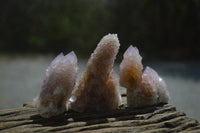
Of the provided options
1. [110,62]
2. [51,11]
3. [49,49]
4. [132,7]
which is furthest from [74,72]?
[51,11]

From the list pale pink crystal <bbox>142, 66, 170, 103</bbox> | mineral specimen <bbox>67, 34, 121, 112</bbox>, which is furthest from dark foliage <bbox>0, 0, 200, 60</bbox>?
mineral specimen <bbox>67, 34, 121, 112</bbox>

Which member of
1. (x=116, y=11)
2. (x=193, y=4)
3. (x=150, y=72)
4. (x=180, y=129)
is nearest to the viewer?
(x=180, y=129)

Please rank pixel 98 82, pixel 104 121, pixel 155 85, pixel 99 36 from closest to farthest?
pixel 104 121 < pixel 98 82 < pixel 155 85 < pixel 99 36

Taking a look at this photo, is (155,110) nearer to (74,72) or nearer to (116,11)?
(74,72)

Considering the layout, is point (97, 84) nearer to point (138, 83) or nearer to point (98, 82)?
point (98, 82)

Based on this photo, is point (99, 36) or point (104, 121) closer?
point (104, 121)

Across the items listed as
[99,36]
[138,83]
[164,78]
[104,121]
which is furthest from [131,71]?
[99,36]
